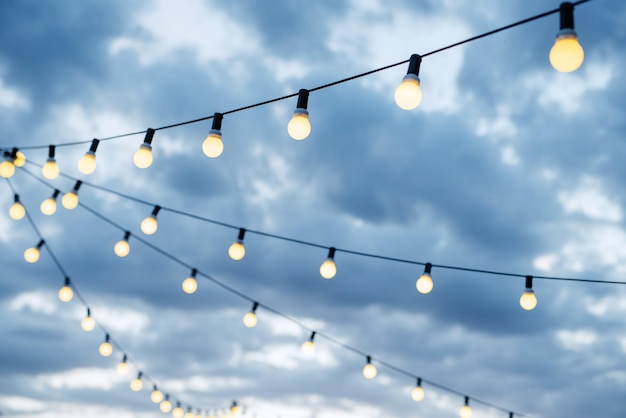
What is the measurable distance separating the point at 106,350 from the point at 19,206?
243 inches

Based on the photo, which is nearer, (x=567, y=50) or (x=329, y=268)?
(x=567, y=50)

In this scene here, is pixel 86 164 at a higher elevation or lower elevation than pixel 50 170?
lower

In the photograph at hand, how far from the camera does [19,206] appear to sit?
8.66 meters

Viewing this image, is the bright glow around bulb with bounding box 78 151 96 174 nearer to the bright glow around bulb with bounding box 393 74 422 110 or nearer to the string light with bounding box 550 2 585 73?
the bright glow around bulb with bounding box 393 74 422 110

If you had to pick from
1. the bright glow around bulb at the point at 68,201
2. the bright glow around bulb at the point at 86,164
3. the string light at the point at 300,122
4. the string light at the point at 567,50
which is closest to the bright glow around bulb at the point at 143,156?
the bright glow around bulb at the point at 86,164

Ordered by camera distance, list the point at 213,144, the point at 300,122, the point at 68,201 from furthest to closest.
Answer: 1. the point at 68,201
2. the point at 213,144
3. the point at 300,122

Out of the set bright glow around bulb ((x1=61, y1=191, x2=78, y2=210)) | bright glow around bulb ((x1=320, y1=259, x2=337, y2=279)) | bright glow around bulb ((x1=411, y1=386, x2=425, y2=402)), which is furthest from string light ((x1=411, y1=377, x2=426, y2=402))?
bright glow around bulb ((x1=61, y1=191, x2=78, y2=210))

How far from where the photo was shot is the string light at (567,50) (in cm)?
361

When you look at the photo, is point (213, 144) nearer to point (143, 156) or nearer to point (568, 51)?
point (143, 156)

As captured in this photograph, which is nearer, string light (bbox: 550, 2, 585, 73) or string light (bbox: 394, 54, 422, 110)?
string light (bbox: 550, 2, 585, 73)

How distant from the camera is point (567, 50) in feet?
11.9

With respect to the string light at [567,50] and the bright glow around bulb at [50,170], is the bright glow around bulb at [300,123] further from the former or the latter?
the bright glow around bulb at [50,170]

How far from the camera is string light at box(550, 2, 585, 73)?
3613mm

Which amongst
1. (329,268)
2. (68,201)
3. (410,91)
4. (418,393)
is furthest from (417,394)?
(410,91)
